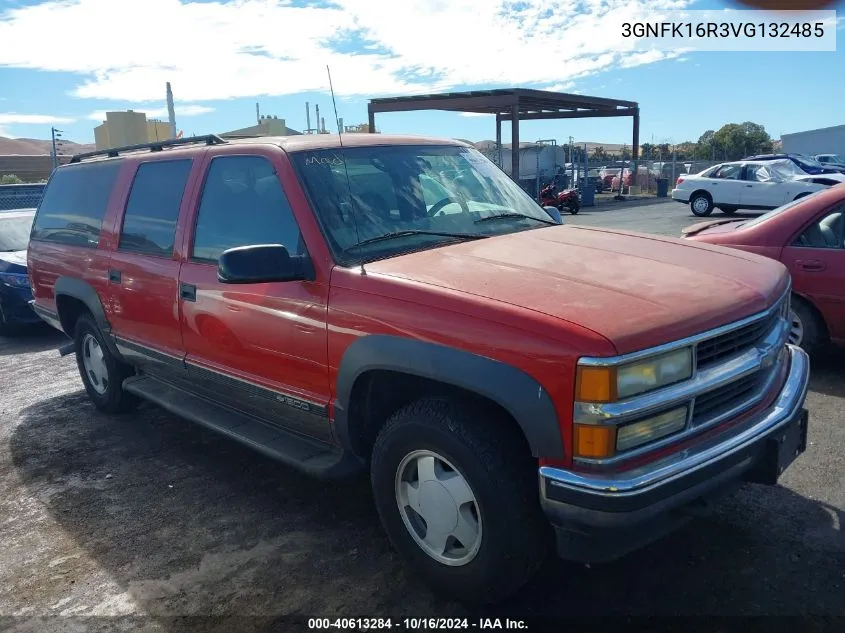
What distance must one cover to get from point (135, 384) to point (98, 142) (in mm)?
49000

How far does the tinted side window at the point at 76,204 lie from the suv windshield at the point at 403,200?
2272 mm

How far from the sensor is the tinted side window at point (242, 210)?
3.58 m

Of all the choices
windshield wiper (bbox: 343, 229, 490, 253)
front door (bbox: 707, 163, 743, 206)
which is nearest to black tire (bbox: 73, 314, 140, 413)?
windshield wiper (bbox: 343, 229, 490, 253)

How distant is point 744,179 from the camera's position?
773 inches

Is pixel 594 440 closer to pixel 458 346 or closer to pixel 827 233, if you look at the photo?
pixel 458 346

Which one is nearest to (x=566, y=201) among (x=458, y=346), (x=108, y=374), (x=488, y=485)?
(x=108, y=374)

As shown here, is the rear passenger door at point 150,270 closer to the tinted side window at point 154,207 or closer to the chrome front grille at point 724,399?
the tinted side window at point 154,207

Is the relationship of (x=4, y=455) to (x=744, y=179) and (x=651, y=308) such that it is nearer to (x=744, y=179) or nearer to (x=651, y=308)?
(x=651, y=308)

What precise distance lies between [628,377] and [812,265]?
3821 mm

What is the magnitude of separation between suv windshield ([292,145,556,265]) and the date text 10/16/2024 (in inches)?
60.9

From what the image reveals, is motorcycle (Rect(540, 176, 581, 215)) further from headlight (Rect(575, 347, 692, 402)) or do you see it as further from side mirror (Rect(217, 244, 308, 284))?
headlight (Rect(575, 347, 692, 402))

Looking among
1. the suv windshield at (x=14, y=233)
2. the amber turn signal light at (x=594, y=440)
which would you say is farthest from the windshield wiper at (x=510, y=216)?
the suv windshield at (x=14, y=233)

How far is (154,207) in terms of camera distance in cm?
455

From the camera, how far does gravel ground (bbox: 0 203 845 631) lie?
9.89 feet
